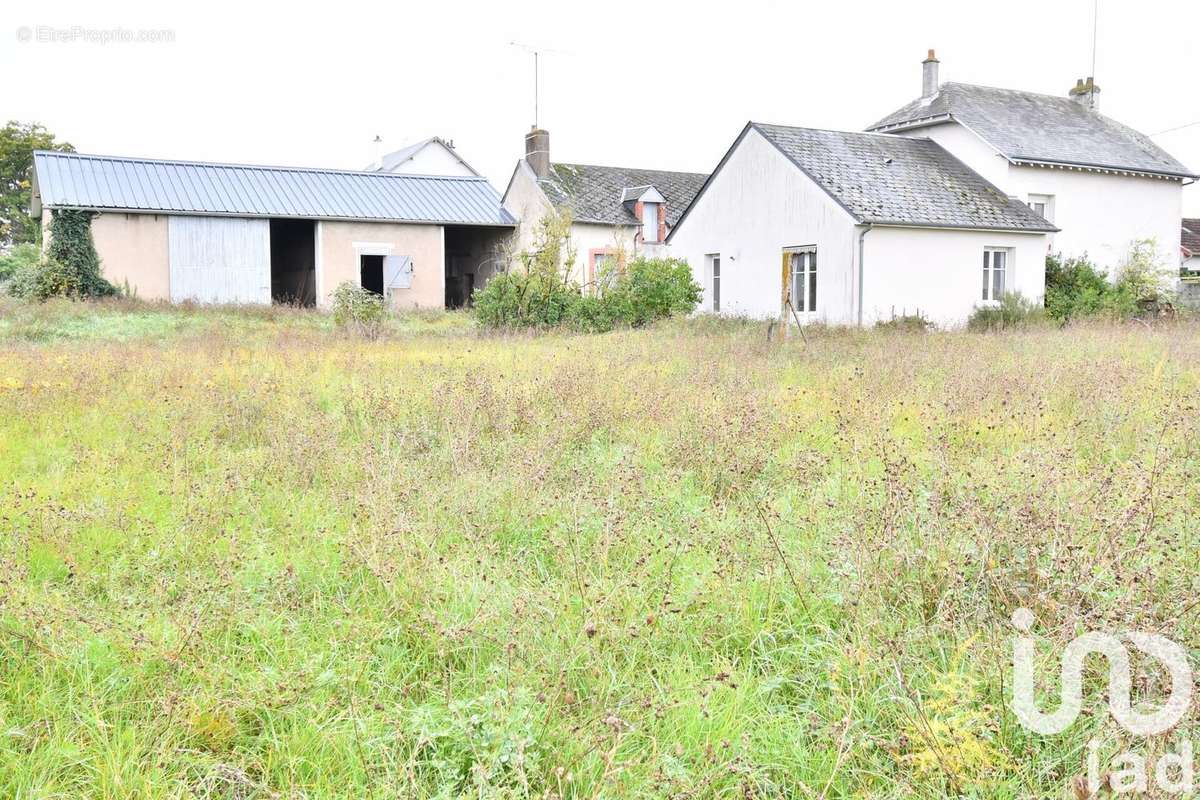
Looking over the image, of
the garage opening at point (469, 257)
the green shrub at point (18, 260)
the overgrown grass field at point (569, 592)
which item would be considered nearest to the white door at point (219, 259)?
the garage opening at point (469, 257)

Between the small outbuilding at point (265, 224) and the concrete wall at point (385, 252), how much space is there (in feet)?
0.11

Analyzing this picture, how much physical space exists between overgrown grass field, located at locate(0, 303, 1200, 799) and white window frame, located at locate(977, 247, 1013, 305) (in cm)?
1417

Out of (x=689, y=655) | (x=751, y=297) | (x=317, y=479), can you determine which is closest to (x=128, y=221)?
(x=751, y=297)

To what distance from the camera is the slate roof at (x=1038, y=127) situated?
22922 millimetres

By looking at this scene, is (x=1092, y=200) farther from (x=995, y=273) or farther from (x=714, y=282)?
(x=714, y=282)

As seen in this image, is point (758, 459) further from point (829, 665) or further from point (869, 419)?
point (829, 665)

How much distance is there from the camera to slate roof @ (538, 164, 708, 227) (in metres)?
29.8

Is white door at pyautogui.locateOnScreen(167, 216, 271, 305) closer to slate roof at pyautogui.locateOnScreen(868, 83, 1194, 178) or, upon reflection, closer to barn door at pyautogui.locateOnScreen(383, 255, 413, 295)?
barn door at pyautogui.locateOnScreen(383, 255, 413, 295)

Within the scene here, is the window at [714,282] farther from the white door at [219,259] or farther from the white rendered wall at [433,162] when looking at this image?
the white rendered wall at [433,162]

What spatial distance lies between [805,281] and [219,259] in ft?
57.7

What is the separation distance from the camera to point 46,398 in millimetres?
7965

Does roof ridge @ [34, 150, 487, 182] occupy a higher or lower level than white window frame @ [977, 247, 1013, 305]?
higher

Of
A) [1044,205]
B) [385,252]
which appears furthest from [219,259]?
[1044,205]

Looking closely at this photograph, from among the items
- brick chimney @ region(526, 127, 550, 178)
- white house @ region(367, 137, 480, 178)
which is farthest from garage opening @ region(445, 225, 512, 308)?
white house @ region(367, 137, 480, 178)
